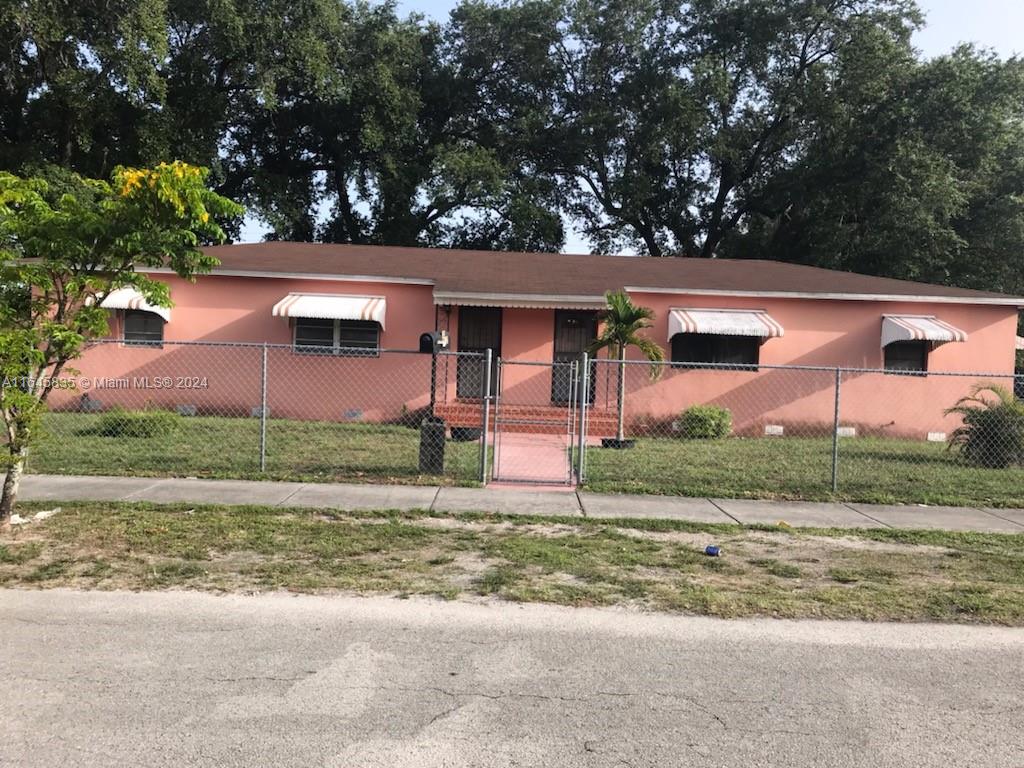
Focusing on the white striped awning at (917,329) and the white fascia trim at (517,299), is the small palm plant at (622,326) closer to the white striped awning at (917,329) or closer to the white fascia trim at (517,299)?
the white fascia trim at (517,299)

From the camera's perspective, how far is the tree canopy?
2220 centimetres

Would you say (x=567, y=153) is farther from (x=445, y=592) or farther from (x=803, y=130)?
(x=445, y=592)

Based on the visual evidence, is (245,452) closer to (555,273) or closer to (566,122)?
(555,273)

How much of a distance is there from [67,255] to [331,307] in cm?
849

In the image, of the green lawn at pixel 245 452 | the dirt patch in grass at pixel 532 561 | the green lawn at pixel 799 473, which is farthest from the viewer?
the green lawn at pixel 245 452

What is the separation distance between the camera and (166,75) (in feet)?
74.0

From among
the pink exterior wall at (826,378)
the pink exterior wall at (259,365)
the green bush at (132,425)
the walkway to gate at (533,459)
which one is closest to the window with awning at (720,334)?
the pink exterior wall at (826,378)

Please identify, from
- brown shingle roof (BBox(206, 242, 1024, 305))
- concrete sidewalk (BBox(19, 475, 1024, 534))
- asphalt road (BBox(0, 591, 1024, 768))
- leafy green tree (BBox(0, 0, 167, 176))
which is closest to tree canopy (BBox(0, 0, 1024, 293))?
leafy green tree (BBox(0, 0, 167, 176))

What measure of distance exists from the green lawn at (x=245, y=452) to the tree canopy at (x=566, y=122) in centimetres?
1226

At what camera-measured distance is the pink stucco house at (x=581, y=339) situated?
49.6 ft

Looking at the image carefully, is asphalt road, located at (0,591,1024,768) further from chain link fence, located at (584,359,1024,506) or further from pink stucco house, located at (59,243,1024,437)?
pink stucco house, located at (59,243,1024,437)

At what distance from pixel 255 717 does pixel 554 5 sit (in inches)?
1193

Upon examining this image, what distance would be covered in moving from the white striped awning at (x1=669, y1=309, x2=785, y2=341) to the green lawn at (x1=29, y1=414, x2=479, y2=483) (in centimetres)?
520

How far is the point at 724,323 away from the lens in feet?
47.6
